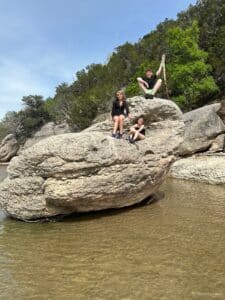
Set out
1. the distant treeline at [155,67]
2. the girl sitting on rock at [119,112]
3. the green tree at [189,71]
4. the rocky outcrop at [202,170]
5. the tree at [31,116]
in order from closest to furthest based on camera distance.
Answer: the girl sitting on rock at [119,112] → the rocky outcrop at [202,170] → the green tree at [189,71] → the distant treeline at [155,67] → the tree at [31,116]

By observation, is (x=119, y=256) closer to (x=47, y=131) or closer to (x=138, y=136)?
(x=138, y=136)

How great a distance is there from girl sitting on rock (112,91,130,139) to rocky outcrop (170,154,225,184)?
7.28 m

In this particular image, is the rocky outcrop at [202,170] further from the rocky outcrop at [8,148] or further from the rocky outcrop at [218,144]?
the rocky outcrop at [8,148]

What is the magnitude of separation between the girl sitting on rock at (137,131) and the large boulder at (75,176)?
39 cm

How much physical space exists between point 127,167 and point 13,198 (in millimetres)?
3822

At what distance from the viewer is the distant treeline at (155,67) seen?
41.8 m

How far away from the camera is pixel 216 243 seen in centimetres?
945

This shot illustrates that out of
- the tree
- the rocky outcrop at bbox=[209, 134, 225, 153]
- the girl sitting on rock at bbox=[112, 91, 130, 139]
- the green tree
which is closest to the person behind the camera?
the girl sitting on rock at bbox=[112, 91, 130, 139]

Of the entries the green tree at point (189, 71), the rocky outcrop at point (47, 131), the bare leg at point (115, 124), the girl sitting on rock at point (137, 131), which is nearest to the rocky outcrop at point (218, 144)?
the green tree at point (189, 71)

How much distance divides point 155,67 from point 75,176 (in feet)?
119

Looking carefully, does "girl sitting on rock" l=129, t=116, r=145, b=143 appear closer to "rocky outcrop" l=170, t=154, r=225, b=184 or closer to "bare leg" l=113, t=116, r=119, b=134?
"bare leg" l=113, t=116, r=119, b=134

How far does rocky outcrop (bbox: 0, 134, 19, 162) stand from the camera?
56066 mm

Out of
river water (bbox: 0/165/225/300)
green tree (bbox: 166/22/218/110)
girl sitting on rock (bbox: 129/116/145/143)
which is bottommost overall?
river water (bbox: 0/165/225/300)

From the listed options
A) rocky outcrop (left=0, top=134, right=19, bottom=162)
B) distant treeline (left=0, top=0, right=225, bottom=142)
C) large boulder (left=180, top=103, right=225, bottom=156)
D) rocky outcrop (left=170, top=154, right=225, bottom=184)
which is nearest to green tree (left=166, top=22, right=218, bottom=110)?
distant treeline (left=0, top=0, right=225, bottom=142)
